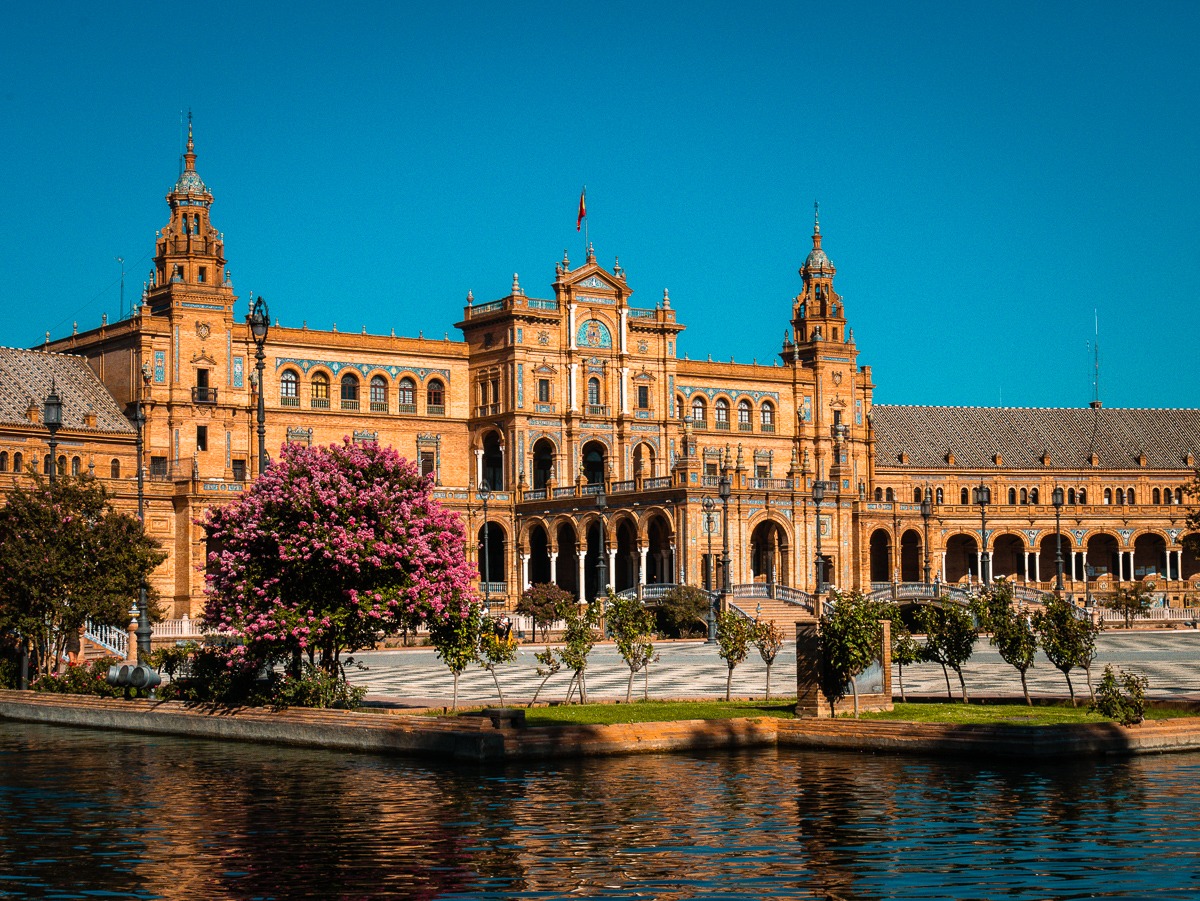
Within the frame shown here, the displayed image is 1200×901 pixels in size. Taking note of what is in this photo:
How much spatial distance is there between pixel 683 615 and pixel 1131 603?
828 inches

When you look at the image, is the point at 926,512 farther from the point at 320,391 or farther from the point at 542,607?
the point at 320,391

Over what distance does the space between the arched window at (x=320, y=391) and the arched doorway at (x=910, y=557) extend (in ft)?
117

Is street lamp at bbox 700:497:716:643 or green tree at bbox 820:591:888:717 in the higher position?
street lamp at bbox 700:497:716:643

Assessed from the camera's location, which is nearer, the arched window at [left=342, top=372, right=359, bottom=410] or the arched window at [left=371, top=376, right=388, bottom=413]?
the arched window at [left=342, top=372, right=359, bottom=410]

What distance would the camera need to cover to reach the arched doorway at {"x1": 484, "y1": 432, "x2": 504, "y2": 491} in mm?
89188

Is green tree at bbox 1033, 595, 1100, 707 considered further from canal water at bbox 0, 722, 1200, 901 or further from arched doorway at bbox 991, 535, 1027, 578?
arched doorway at bbox 991, 535, 1027, 578

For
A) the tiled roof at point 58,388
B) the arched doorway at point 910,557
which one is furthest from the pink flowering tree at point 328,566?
the arched doorway at point 910,557

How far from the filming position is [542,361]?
87.6m

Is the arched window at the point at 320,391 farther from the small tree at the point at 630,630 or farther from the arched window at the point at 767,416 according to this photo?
the small tree at the point at 630,630

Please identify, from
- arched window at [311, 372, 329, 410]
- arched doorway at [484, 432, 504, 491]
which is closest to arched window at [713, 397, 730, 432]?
arched doorway at [484, 432, 504, 491]

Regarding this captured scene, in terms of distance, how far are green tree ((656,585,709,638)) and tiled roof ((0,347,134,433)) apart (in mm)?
26037

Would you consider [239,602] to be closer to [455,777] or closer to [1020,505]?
[455,777]

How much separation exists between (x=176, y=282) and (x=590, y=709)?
50264 millimetres

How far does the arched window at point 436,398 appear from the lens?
292 feet
